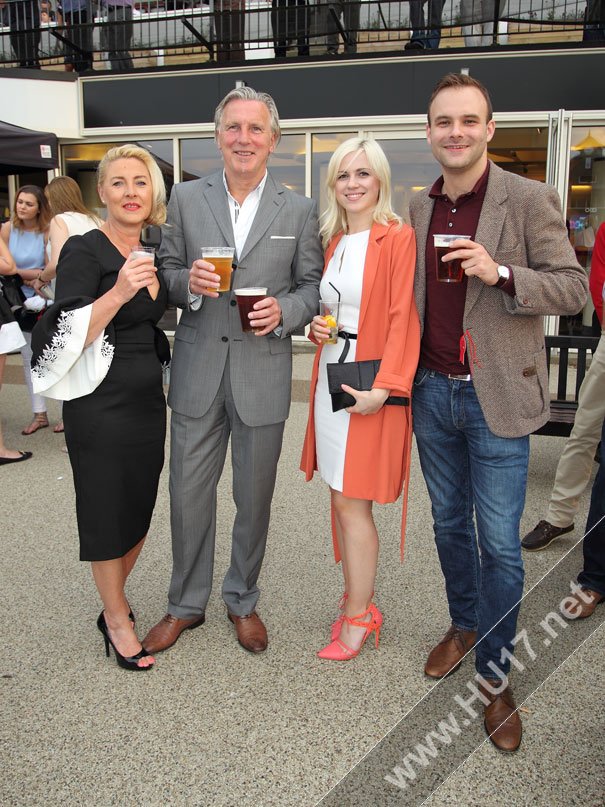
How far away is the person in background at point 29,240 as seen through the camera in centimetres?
620

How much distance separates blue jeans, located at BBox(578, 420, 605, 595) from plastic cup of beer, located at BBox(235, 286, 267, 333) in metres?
1.78

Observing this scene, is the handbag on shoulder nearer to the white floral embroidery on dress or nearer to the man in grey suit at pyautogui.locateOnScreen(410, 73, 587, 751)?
the man in grey suit at pyautogui.locateOnScreen(410, 73, 587, 751)

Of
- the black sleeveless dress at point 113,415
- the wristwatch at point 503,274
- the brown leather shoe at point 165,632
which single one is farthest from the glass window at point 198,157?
the wristwatch at point 503,274

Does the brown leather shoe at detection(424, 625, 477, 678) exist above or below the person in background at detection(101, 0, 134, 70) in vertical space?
below

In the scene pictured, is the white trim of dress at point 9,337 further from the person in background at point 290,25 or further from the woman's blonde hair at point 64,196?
the person in background at point 290,25

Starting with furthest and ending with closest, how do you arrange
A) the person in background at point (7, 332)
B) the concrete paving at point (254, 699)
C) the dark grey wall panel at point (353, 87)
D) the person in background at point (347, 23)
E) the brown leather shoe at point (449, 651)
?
1. the person in background at point (347, 23)
2. the dark grey wall panel at point (353, 87)
3. the person in background at point (7, 332)
4. the brown leather shoe at point (449, 651)
5. the concrete paving at point (254, 699)

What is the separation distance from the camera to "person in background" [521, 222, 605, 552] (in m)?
4.00

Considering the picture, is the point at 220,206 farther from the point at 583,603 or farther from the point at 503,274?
the point at 583,603

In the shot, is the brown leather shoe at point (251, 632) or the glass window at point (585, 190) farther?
the glass window at point (585, 190)

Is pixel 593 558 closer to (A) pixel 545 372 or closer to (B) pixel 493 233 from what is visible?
(A) pixel 545 372

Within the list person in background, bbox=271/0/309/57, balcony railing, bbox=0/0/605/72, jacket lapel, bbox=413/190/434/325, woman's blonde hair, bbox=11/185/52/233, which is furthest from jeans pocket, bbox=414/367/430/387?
person in background, bbox=271/0/309/57

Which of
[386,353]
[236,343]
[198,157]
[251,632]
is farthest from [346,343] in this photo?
[198,157]

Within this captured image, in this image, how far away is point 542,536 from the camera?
4078 mm

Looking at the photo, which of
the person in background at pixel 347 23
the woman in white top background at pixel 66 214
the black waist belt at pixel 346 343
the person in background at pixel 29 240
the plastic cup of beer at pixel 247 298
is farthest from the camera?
the person in background at pixel 347 23
